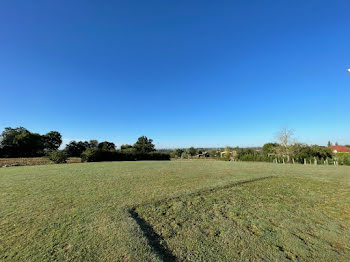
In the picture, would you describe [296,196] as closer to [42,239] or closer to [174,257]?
[174,257]

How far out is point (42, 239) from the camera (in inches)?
80.5

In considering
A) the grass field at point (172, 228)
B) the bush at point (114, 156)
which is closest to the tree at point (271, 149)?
the bush at point (114, 156)

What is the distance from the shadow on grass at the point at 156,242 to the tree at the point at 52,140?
153 feet

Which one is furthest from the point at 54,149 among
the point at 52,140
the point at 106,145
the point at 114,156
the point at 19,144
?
the point at 114,156

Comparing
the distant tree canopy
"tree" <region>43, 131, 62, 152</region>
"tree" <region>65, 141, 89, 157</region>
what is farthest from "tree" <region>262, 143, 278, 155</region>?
"tree" <region>43, 131, 62, 152</region>

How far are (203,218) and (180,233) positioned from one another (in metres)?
0.68

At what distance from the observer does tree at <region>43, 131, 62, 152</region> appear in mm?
38353

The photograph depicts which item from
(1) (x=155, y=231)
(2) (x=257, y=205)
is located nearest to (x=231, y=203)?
(2) (x=257, y=205)

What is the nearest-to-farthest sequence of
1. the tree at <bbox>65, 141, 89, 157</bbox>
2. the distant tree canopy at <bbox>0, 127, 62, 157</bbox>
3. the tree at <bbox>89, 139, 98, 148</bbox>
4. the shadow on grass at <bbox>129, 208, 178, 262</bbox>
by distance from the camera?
the shadow on grass at <bbox>129, 208, 178, 262</bbox>, the distant tree canopy at <bbox>0, 127, 62, 157</bbox>, the tree at <bbox>65, 141, 89, 157</bbox>, the tree at <bbox>89, 139, 98, 148</bbox>

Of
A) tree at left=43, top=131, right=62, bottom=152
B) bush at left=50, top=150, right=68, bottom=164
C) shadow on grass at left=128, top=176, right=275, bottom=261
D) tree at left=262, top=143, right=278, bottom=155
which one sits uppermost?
tree at left=43, top=131, right=62, bottom=152

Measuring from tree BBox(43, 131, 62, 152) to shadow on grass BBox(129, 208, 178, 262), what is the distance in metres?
46.7

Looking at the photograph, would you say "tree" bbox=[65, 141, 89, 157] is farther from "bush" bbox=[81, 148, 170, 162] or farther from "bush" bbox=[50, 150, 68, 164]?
"bush" bbox=[50, 150, 68, 164]

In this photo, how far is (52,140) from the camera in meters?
39.7

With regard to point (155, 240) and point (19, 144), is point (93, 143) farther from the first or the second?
point (155, 240)
